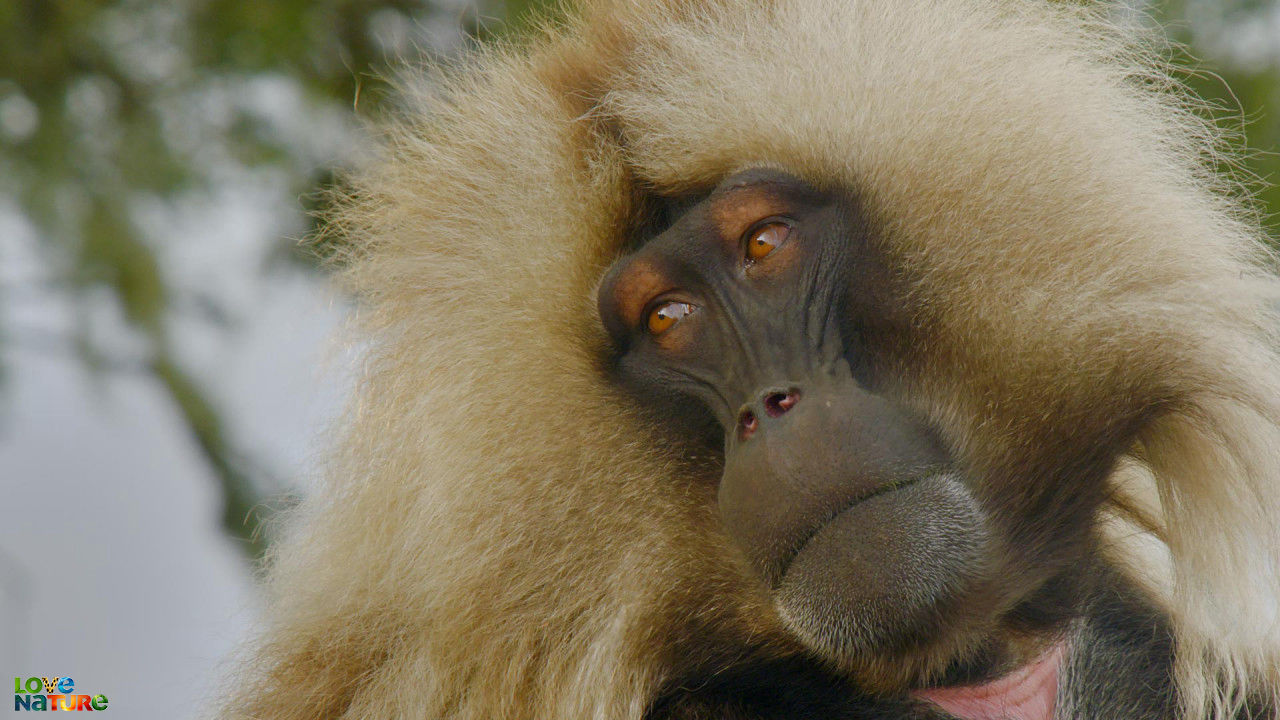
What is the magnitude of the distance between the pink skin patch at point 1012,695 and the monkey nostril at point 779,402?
21.5 inches

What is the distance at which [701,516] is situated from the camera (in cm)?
203

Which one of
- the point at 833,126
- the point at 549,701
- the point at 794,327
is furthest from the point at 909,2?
the point at 549,701

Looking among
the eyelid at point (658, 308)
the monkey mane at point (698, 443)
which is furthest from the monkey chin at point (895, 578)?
the eyelid at point (658, 308)

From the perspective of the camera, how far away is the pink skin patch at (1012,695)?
2.06m

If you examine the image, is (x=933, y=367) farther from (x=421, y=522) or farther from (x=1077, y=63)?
(x=421, y=522)

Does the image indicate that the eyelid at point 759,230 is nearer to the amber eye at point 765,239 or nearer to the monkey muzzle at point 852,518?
the amber eye at point 765,239

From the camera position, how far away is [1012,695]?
2.09 metres

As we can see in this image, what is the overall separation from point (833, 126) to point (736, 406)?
47 cm

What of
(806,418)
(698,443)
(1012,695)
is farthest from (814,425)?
(1012,695)

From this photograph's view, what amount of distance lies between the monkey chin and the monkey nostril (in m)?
0.17

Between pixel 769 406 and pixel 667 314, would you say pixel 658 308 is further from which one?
pixel 769 406

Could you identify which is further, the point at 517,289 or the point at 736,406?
the point at 517,289

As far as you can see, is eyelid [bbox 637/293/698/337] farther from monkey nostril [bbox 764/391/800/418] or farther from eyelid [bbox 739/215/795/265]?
monkey nostril [bbox 764/391/800/418]

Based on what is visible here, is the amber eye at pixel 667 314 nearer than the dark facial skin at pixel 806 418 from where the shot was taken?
No
